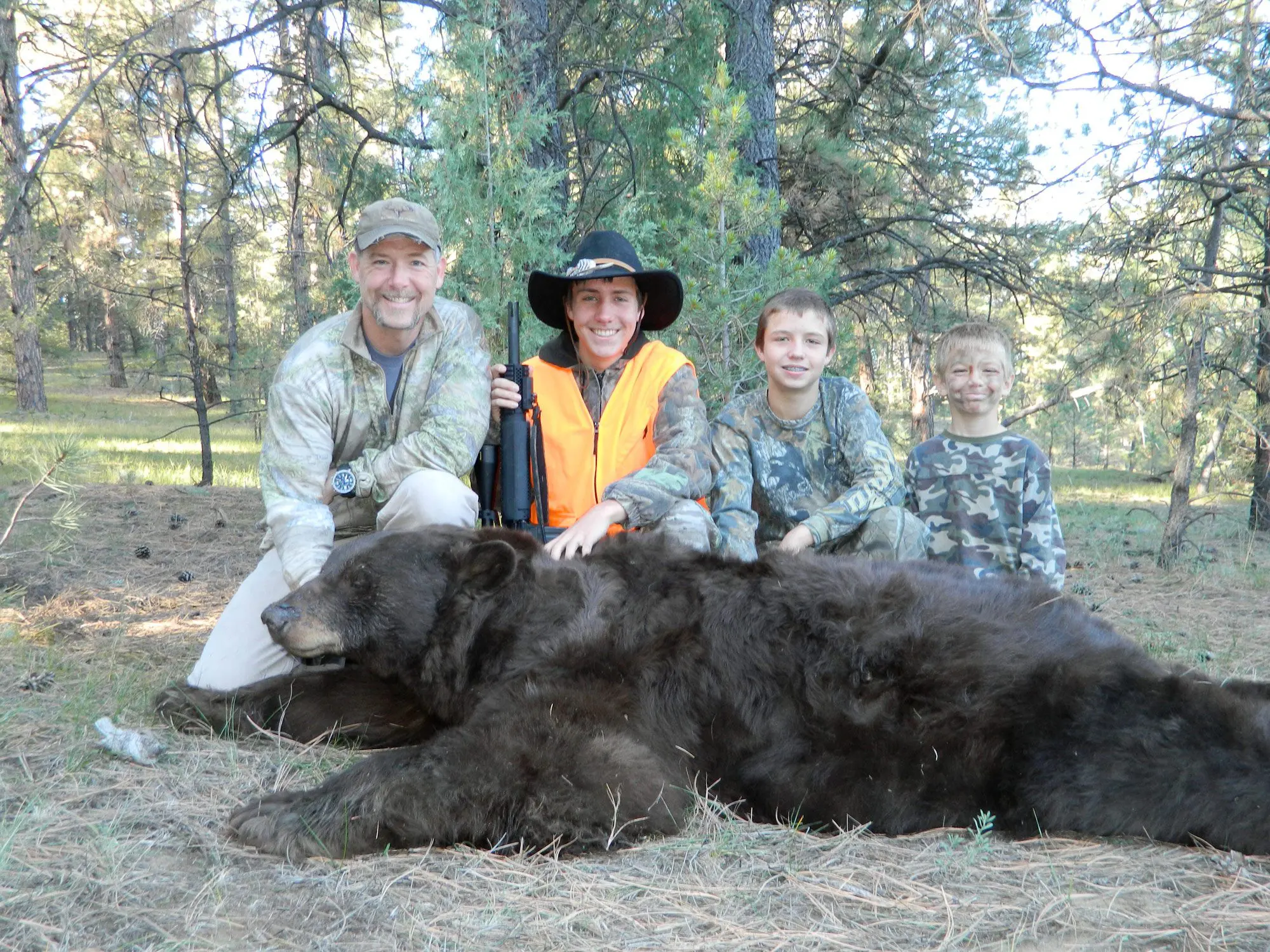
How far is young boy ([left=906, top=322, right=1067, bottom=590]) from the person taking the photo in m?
4.75

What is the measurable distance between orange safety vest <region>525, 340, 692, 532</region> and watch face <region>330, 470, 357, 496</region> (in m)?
0.98

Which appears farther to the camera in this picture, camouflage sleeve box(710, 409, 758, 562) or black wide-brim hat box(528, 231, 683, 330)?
camouflage sleeve box(710, 409, 758, 562)

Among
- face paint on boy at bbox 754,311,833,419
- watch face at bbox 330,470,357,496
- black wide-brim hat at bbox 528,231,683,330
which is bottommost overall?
watch face at bbox 330,470,357,496

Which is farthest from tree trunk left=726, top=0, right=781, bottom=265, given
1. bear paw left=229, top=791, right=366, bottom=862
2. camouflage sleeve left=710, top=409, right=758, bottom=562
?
bear paw left=229, top=791, right=366, bottom=862

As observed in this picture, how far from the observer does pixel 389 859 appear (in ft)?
8.25

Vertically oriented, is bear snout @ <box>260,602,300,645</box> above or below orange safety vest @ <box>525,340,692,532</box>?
below

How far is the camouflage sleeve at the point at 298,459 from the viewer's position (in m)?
3.94

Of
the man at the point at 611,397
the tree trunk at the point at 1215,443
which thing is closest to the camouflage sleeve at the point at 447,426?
the man at the point at 611,397

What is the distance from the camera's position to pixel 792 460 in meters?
5.00

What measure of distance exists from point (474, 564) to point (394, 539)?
1.17 feet

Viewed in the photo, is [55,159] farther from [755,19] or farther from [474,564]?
[474,564]

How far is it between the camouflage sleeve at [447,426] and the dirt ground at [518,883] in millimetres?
1402

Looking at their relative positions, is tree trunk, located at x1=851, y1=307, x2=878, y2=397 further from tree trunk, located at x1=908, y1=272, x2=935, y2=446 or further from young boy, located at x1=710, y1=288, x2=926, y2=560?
young boy, located at x1=710, y1=288, x2=926, y2=560

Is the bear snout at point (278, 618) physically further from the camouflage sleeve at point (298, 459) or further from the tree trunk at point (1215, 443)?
the tree trunk at point (1215, 443)
